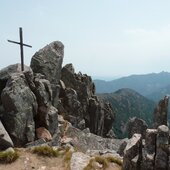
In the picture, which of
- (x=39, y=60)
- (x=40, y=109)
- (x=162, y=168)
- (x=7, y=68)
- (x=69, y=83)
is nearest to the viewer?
(x=162, y=168)

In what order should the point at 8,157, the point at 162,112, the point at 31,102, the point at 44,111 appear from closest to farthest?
1. the point at 8,157
2. the point at 162,112
3. the point at 31,102
4. the point at 44,111

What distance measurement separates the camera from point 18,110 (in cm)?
3619

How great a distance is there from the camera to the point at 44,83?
44.3 m

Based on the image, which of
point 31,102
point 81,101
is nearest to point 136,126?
point 81,101

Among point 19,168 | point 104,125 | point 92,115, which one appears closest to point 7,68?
point 19,168

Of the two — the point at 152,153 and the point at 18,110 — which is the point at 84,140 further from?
the point at 152,153

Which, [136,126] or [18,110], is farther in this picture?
[136,126]

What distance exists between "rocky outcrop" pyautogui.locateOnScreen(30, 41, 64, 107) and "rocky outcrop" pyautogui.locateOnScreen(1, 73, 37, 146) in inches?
634

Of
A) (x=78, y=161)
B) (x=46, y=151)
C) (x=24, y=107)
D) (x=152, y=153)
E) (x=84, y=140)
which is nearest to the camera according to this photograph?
(x=152, y=153)

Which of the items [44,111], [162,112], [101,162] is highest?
[162,112]

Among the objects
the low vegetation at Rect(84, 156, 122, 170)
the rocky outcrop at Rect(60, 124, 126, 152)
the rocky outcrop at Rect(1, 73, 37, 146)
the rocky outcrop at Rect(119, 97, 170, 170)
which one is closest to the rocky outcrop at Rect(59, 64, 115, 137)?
the rocky outcrop at Rect(60, 124, 126, 152)

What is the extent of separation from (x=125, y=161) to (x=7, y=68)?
2419 cm

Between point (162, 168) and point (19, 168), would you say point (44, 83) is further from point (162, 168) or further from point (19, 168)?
point (162, 168)

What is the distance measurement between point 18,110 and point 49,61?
867 inches
